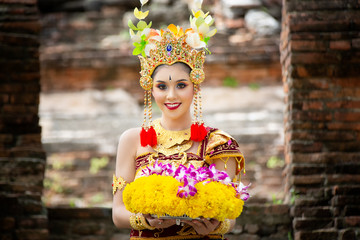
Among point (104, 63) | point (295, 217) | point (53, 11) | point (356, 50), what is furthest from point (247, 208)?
point (53, 11)

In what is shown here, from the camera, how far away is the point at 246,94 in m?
8.72

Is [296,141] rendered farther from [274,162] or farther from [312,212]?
[274,162]

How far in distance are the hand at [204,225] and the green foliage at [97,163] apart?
4.05 metres

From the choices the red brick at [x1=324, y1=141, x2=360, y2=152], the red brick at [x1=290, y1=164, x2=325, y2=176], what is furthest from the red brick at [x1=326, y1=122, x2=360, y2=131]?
the red brick at [x1=290, y1=164, x2=325, y2=176]

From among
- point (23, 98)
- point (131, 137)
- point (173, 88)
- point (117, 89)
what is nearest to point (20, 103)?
point (23, 98)

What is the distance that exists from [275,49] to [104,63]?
3012mm

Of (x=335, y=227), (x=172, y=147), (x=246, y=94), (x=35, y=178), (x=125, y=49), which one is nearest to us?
(x=172, y=147)

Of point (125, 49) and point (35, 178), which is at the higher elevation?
point (125, 49)

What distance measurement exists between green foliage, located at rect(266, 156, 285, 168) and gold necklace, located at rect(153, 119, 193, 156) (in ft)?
11.8

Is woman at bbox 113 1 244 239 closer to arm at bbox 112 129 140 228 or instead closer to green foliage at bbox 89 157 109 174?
arm at bbox 112 129 140 228

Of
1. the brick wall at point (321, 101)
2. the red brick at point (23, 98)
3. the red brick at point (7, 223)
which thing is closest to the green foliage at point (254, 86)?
the brick wall at point (321, 101)

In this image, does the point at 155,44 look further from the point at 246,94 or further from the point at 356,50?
the point at 246,94

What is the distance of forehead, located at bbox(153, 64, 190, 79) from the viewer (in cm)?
286

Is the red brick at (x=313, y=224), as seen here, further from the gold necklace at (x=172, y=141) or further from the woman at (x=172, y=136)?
the gold necklace at (x=172, y=141)
